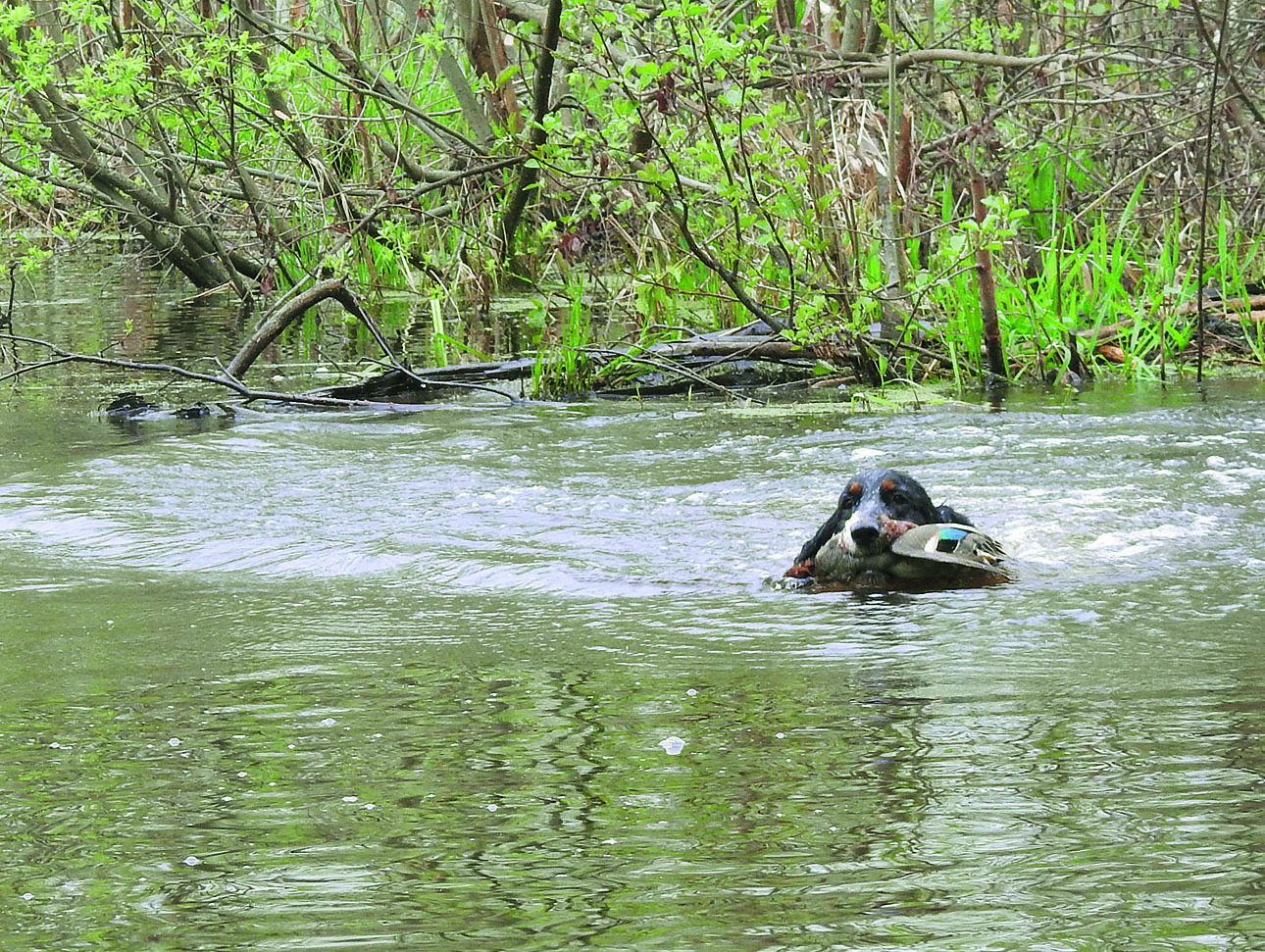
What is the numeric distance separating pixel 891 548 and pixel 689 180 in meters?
5.85

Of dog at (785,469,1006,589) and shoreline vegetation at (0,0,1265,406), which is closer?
dog at (785,469,1006,589)

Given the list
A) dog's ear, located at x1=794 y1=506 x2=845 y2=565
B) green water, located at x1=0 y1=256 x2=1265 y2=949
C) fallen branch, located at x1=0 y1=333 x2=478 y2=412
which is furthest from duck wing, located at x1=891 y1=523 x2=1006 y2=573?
fallen branch, located at x1=0 y1=333 x2=478 y2=412

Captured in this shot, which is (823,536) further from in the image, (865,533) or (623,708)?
(623,708)

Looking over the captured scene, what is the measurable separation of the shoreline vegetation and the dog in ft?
9.13

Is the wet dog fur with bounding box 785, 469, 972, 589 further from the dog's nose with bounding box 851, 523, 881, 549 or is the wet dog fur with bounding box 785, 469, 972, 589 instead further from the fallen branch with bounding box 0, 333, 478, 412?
the fallen branch with bounding box 0, 333, 478, 412

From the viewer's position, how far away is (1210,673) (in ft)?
11.7

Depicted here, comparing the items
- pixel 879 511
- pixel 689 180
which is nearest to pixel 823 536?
pixel 879 511

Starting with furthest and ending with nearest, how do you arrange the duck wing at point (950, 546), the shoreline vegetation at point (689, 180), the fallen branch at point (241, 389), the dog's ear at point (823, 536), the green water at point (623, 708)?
1. the shoreline vegetation at point (689, 180)
2. the fallen branch at point (241, 389)
3. the dog's ear at point (823, 536)
4. the duck wing at point (950, 546)
5. the green water at point (623, 708)

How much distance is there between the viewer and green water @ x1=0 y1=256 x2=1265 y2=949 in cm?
225

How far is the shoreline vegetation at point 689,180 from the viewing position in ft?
27.9

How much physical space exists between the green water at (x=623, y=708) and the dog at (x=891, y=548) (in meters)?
0.10

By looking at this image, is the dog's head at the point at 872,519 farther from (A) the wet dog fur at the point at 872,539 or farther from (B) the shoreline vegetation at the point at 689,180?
(B) the shoreline vegetation at the point at 689,180

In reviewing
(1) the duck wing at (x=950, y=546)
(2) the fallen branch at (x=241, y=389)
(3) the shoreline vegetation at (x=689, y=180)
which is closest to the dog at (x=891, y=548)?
(1) the duck wing at (x=950, y=546)

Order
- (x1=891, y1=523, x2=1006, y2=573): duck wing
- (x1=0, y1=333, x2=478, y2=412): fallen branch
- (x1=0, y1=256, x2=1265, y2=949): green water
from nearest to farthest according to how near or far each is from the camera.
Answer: (x1=0, y1=256, x2=1265, y2=949): green water → (x1=891, y1=523, x2=1006, y2=573): duck wing → (x1=0, y1=333, x2=478, y2=412): fallen branch
